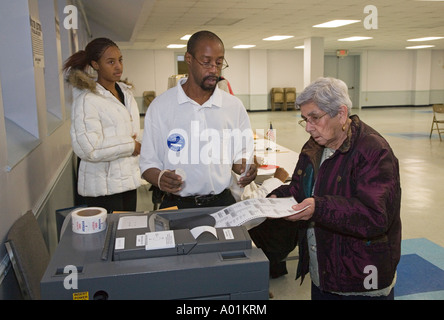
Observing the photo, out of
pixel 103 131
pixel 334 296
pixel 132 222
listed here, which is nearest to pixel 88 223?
pixel 132 222

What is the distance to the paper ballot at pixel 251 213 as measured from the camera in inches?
47.3

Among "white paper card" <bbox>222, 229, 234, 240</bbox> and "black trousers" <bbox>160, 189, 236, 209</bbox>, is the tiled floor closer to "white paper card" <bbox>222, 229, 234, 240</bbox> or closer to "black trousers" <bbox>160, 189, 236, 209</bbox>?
"black trousers" <bbox>160, 189, 236, 209</bbox>

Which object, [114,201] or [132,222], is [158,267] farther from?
[114,201]

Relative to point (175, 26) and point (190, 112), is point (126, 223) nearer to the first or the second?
point (190, 112)

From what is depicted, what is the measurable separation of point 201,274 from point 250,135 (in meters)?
1.22

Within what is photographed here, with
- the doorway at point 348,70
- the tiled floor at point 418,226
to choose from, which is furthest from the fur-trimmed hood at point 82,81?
the doorway at point 348,70

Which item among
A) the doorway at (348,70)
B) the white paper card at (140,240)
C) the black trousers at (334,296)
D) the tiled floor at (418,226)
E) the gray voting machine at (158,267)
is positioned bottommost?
the tiled floor at (418,226)

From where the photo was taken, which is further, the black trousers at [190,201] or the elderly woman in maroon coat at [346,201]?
the black trousers at [190,201]

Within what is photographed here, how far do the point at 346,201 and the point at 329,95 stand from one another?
1.30 feet

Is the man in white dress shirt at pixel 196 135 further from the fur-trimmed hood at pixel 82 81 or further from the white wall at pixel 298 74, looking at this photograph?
the white wall at pixel 298 74

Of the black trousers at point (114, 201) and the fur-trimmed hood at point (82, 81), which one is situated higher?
the fur-trimmed hood at point (82, 81)

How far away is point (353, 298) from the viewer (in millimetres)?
1600

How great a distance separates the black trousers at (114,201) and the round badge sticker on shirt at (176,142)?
95 cm

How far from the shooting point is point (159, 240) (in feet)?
3.37
